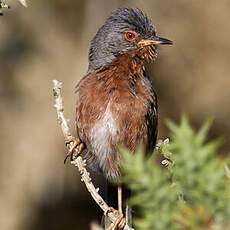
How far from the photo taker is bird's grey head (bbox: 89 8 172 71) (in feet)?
15.9

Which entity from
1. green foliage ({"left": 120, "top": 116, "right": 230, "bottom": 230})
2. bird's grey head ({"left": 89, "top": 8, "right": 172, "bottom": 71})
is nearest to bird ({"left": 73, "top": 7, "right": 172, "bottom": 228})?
bird's grey head ({"left": 89, "top": 8, "right": 172, "bottom": 71})

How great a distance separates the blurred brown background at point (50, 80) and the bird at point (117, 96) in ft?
9.81

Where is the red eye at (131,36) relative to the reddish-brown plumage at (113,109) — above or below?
above

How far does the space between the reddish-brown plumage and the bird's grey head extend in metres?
0.18

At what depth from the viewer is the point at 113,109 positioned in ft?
14.5

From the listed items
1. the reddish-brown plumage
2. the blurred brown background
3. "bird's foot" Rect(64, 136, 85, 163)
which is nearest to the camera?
"bird's foot" Rect(64, 136, 85, 163)

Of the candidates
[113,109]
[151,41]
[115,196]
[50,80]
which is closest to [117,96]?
[113,109]

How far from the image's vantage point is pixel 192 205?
100 cm

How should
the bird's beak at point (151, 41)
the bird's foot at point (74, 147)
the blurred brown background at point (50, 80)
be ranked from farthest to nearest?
the blurred brown background at point (50, 80), the bird's beak at point (151, 41), the bird's foot at point (74, 147)

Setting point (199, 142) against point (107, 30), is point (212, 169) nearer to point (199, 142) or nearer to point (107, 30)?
point (199, 142)

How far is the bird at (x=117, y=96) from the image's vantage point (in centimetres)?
446

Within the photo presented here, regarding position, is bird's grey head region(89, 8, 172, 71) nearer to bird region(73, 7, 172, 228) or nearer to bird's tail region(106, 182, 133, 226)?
bird region(73, 7, 172, 228)

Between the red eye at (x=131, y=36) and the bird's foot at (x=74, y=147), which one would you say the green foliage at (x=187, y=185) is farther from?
the red eye at (x=131, y=36)

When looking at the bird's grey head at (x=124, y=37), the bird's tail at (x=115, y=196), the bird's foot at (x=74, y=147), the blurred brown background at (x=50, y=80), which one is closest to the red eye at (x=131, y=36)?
the bird's grey head at (x=124, y=37)
